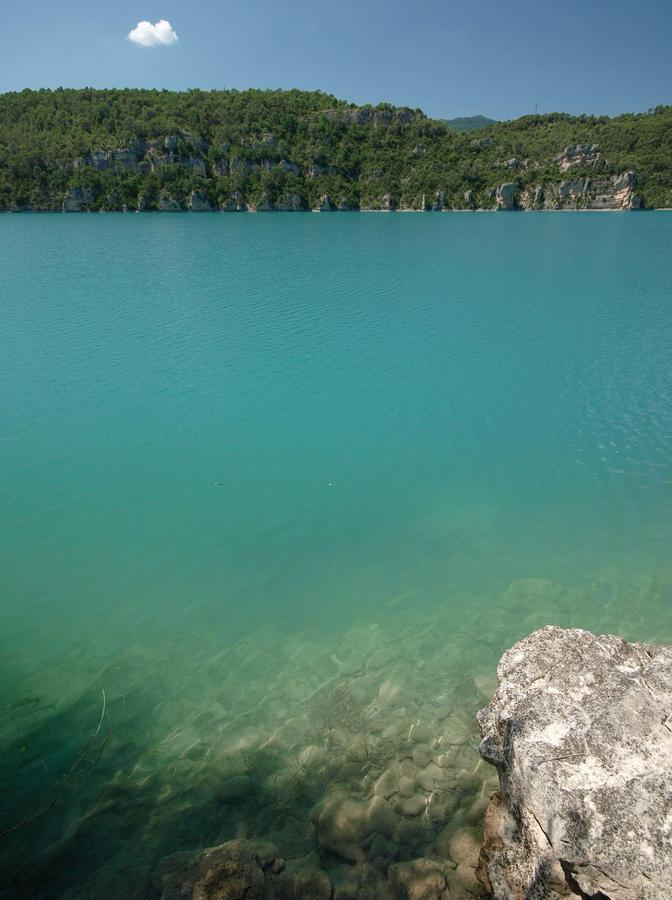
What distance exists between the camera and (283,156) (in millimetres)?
157125

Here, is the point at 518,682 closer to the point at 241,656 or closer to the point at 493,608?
the point at 493,608

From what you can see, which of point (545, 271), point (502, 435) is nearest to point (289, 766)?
point (502, 435)

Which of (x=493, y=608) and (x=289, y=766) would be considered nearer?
(x=289, y=766)

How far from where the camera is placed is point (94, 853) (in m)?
4.30

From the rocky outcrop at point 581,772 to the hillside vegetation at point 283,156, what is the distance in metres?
155

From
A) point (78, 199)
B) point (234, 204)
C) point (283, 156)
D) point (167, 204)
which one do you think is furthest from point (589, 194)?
point (78, 199)

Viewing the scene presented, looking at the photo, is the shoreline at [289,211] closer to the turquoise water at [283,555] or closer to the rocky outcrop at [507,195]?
the rocky outcrop at [507,195]

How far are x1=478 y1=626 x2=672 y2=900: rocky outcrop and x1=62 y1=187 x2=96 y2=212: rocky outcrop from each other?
156 m

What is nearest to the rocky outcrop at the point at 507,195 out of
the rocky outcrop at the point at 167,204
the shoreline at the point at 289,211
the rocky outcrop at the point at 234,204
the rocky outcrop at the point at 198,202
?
the shoreline at the point at 289,211

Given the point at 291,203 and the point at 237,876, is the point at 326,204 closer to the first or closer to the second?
the point at 291,203

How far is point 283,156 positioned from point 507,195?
70758mm

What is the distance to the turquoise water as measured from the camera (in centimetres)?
487

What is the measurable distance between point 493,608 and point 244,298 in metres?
22.6

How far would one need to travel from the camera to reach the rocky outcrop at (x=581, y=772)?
2953mm
